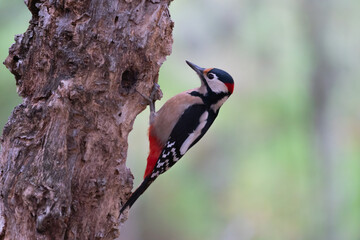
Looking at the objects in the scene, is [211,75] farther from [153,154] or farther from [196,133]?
[153,154]

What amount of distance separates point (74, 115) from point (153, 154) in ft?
3.38

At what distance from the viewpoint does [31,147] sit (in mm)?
2865

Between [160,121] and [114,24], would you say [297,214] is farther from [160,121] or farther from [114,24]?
[114,24]

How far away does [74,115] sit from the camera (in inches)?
117

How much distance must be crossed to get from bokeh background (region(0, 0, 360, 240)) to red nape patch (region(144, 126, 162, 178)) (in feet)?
14.2

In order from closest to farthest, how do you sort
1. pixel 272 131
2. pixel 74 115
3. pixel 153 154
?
1. pixel 74 115
2. pixel 153 154
3. pixel 272 131

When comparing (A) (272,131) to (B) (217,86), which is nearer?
(B) (217,86)

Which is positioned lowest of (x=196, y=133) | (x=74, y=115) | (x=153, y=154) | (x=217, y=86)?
(x=153, y=154)

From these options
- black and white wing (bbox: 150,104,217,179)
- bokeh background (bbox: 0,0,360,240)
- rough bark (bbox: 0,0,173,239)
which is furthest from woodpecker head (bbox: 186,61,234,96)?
bokeh background (bbox: 0,0,360,240)

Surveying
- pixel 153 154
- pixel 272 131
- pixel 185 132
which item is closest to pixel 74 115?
pixel 153 154

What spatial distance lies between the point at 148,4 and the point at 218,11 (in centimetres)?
590

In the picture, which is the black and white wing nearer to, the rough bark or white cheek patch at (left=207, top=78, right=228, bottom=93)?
white cheek patch at (left=207, top=78, right=228, bottom=93)

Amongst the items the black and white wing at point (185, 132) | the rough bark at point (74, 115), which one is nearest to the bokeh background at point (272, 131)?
the black and white wing at point (185, 132)

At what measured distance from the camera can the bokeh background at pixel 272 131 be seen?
28.1 ft
